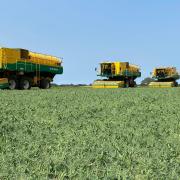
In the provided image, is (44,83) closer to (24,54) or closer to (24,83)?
(24,83)

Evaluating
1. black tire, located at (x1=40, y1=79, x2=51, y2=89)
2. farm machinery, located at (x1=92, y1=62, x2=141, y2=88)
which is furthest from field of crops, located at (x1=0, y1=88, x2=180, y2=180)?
farm machinery, located at (x1=92, y1=62, x2=141, y2=88)

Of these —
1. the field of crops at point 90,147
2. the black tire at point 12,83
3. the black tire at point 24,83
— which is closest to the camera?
the field of crops at point 90,147

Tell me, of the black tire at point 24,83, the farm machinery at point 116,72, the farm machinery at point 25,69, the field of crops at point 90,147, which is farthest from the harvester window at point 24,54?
the field of crops at point 90,147

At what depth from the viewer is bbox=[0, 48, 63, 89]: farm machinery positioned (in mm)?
32812

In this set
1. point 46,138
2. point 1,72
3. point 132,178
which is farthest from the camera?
point 1,72

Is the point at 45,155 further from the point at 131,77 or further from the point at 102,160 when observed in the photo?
the point at 131,77

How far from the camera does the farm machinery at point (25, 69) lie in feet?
Result: 108

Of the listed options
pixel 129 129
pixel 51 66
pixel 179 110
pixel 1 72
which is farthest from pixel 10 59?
pixel 129 129

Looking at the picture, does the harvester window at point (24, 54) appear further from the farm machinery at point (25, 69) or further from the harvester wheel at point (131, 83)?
the harvester wheel at point (131, 83)

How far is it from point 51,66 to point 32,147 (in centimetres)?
3258

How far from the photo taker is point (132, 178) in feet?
14.9

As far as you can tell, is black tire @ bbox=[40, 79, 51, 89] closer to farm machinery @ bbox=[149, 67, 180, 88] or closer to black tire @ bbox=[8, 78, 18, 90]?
black tire @ bbox=[8, 78, 18, 90]

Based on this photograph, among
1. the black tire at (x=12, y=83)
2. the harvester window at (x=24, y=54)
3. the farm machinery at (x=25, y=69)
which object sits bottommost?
the black tire at (x=12, y=83)

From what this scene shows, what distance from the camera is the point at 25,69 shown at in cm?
3453
